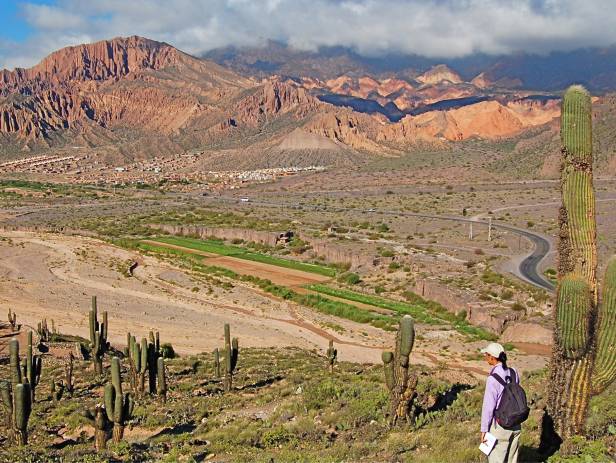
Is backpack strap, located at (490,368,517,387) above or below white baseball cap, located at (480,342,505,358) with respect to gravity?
below

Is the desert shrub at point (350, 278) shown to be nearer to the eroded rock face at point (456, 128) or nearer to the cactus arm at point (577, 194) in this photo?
the cactus arm at point (577, 194)

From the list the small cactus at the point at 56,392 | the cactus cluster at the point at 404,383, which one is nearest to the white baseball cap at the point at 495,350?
the cactus cluster at the point at 404,383

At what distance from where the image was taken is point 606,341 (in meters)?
Answer: 10.0

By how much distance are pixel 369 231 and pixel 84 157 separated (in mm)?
152076

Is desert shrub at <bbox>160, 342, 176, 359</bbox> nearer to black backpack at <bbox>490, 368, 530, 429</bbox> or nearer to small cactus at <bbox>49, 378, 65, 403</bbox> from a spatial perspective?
small cactus at <bbox>49, 378, 65, 403</bbox>

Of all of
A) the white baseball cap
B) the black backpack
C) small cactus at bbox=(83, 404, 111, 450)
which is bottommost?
small cactus at bbox=(83, 404, 111, 450)

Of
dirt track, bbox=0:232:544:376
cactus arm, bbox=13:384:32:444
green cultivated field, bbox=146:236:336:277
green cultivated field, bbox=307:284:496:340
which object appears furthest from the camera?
green cultivated field, bbox=146:236:336:277

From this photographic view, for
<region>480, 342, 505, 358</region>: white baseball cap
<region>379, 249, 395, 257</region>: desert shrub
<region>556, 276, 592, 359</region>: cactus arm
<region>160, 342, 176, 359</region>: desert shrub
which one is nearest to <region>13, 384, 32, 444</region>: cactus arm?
<region>480, 342, 505, 358</region>: white baseball cap

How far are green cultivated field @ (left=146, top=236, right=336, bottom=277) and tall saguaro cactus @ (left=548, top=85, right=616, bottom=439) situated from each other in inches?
1547

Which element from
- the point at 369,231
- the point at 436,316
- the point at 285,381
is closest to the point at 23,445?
the point at 285,381

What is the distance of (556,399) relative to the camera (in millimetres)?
10445

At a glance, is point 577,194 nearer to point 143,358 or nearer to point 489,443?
point 489,443

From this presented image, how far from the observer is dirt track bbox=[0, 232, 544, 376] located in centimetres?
3170

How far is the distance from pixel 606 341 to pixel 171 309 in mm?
32924
